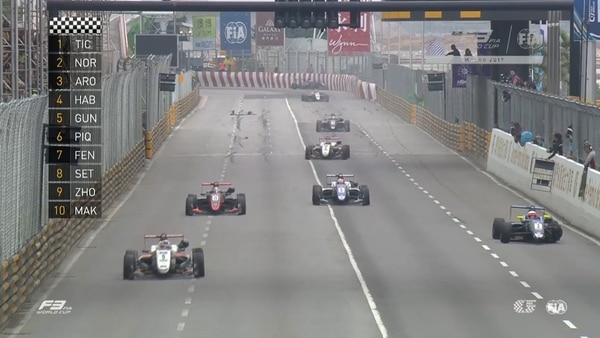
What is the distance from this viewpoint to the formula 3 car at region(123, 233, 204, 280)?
2578cm

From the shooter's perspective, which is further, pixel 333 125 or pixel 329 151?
pixel 333 125

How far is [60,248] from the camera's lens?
28609 millimetres

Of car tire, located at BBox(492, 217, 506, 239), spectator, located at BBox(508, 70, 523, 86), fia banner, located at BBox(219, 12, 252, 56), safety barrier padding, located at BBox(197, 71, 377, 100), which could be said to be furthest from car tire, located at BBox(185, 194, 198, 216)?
safety barrier padding, located at BBox(197, 71, 377, 100)

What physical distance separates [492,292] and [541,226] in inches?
257

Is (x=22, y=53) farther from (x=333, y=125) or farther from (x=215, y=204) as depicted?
(x=333, y=125)

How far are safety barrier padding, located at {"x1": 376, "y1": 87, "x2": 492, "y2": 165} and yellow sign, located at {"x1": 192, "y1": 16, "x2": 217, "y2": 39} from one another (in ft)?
105

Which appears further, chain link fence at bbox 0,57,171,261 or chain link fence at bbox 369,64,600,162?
chain link fence at bbox 369,64,600,162

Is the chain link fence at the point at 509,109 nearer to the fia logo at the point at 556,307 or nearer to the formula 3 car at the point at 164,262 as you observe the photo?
the fia logo at the point at 556,307

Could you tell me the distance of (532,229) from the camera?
3048cm

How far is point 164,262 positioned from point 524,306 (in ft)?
22.9

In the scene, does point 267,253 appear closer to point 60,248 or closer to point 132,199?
point 60,248

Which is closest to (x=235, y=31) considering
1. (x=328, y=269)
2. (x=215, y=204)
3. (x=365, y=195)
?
(x=365, y=195)

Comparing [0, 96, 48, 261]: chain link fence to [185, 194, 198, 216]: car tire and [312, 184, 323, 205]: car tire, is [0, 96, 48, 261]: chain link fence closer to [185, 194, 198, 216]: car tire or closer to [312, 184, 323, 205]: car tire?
[185, 194, 198, 216]: car tire

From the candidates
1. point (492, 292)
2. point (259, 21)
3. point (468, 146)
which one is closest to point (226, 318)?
point (492, 292)
